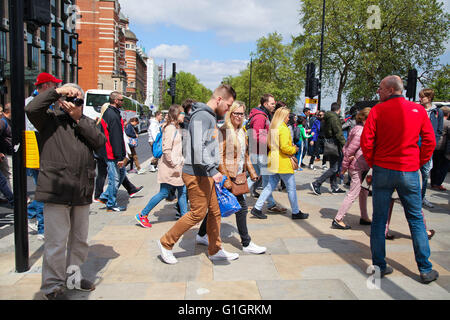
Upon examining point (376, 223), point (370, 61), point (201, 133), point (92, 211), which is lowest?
point (92, 211)

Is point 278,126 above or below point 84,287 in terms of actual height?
above

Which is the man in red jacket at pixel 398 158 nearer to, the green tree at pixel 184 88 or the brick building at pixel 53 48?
the brick building at pixel 53 48

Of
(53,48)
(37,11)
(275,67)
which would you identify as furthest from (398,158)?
(275,67)

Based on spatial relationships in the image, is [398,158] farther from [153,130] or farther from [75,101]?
[153,130]

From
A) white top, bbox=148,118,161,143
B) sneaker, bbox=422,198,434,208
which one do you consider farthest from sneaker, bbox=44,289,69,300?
white top, bbox=148,118,161,143

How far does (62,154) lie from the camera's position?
3123 millimetres

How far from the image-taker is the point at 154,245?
4.71 meters

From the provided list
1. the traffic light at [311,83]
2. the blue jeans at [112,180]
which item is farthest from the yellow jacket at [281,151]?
the traffic light at [311,83]

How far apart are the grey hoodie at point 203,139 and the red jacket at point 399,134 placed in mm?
1488
